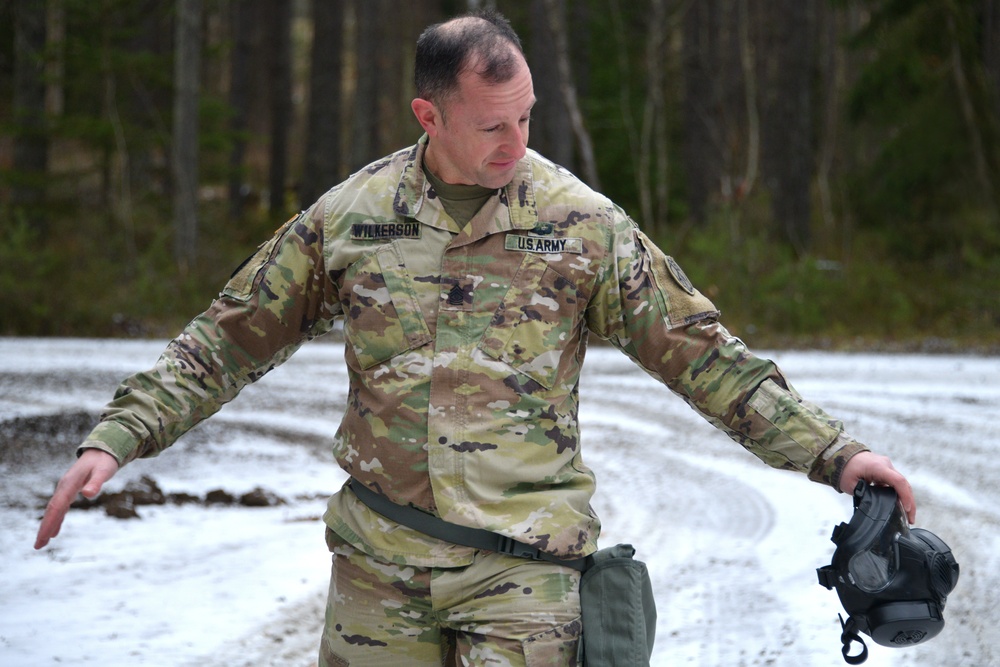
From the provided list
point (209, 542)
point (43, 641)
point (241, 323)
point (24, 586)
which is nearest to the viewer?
point (241, 323)

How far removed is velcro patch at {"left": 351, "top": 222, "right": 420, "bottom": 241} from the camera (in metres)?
2.64

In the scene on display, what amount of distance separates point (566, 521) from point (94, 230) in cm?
1692

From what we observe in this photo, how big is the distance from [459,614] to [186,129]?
16346mm

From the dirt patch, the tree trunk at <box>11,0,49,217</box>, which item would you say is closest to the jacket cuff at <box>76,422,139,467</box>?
the dirt patch

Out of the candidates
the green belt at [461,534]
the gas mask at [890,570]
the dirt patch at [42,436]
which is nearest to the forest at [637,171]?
the dirt patch at [42,436]

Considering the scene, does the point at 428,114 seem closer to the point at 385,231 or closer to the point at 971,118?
the point at 385,231

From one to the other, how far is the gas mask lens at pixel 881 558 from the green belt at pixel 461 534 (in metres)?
0.61

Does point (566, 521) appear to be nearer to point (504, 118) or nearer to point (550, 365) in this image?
point (550, 365)

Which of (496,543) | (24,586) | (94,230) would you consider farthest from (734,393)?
(94,230)

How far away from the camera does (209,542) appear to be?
232 inches

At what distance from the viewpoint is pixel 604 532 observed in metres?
6.05

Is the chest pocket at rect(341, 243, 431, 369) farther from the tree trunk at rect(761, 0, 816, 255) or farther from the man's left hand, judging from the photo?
the tree trunk at rect(761, 0, 816, 255)

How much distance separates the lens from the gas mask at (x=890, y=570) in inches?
98.0

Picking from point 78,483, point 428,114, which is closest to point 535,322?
point 428,114
